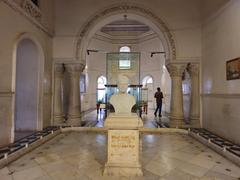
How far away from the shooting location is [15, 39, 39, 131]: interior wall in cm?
552

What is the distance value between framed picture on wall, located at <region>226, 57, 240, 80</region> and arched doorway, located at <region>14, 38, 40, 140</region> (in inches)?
207

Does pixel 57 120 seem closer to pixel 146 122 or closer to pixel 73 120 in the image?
pixel 73 120

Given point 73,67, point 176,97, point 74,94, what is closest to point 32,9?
point 73,67

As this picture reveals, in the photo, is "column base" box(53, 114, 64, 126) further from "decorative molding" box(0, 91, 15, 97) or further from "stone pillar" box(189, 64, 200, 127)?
"stone pillar" box(189, 64, 200, 127)

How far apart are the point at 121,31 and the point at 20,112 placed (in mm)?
10211

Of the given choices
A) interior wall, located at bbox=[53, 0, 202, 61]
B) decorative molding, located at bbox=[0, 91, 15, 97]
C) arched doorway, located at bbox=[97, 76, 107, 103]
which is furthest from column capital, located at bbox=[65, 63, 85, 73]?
arched doorway, located at bbox=[97, 76, 107, 103]

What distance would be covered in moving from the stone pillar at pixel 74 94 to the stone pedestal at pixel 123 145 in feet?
13.1

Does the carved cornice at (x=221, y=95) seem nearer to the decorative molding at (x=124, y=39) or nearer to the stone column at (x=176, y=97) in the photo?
the stone column at (x=176, y=97)

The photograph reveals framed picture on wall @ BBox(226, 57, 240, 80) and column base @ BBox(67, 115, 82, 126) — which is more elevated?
framed picture on wall @ BBox(226, 57, 240, 80)

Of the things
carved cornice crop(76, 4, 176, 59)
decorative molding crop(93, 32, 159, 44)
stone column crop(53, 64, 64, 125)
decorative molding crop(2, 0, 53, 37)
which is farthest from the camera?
decorative molding crop(93, 32, 159, 44)

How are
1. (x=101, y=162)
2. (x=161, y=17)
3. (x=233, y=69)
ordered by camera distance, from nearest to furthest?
(x=101, y=162) → (x=233, y=69) → (x=161, y=17)

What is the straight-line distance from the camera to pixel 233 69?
173 inches

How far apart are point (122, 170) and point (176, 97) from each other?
4.22 m

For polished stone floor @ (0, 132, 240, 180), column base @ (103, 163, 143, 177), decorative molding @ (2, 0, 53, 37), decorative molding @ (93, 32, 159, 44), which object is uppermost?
decorative molding @ (93, 32, 159, 44)
